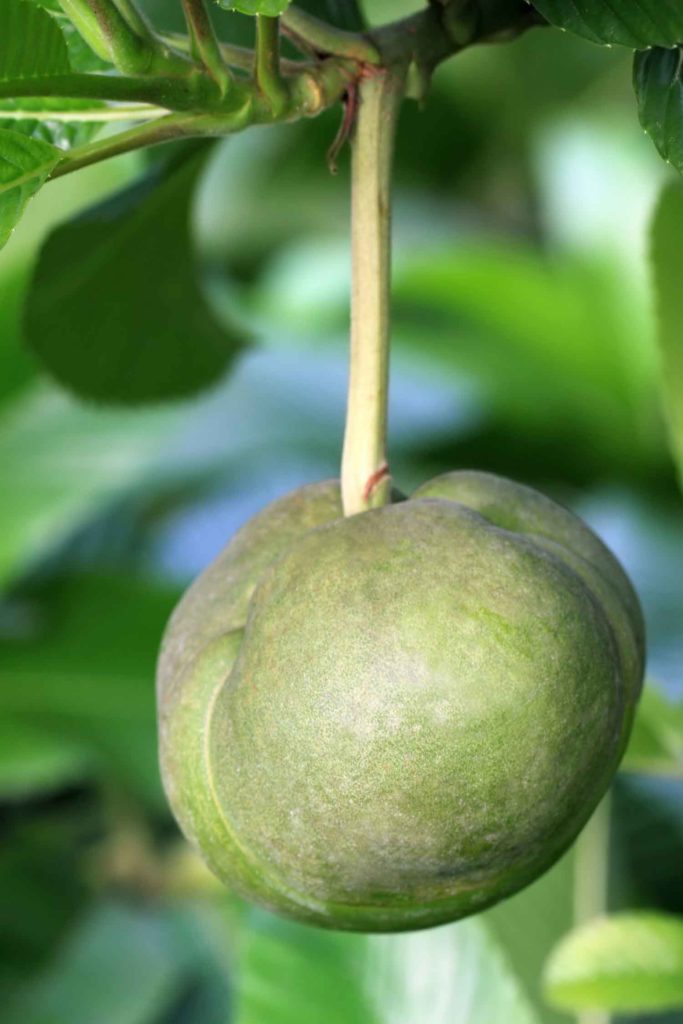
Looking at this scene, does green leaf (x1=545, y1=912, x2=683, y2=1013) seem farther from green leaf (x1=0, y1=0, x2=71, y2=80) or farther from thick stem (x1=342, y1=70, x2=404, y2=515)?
green leaf (x1=0, y1=0, x2=71, y2=80)

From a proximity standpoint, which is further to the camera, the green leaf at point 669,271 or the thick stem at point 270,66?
the green leaf at point 669,271

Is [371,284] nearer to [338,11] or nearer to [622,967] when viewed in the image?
[338,11]

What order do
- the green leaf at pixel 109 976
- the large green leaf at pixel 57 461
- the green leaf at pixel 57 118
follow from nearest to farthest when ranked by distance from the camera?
1. the green leaf at pixel 57 118
2. the large green leaf at pixel 57 461
3. the green leaf at pixel 109 976

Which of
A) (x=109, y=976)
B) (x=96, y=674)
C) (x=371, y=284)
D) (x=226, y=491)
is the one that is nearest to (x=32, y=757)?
(x=96, y=674)

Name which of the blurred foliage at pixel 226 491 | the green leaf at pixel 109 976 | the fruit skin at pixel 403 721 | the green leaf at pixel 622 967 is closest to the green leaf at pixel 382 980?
the green leaf at pixel 622 967

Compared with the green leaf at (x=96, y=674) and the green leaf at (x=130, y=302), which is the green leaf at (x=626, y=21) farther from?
the green leaf at (x=96, y=674)

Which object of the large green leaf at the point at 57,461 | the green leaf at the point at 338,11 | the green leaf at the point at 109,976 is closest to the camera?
the green leaf at the point at 338,11
